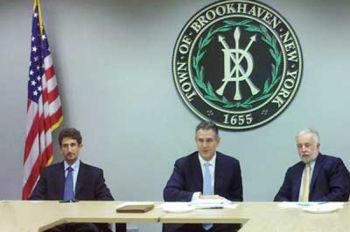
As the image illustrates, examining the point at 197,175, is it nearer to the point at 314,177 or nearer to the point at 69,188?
the point at 314,177

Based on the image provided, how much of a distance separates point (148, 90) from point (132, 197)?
1.00 meters

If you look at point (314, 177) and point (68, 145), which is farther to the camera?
point (68, 145)

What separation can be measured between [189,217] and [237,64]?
2145mm

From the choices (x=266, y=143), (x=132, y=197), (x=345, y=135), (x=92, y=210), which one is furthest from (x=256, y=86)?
(x=92, y=210)

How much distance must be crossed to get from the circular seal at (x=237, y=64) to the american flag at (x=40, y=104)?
3.75ft

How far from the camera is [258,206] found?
12.0ft

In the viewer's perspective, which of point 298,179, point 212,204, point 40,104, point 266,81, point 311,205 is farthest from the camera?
point 40,104

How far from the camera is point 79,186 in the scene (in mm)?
4457

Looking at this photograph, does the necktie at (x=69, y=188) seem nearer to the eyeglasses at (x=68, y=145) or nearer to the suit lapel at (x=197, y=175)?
the eyeglasses at (x=68, y=145)

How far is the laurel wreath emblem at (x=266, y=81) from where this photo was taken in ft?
16.6

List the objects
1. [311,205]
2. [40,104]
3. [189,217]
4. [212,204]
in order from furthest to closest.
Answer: [40,104] → [212,204] → [311,205] → [189,217]

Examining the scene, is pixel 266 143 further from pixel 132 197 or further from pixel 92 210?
pixel 92 210

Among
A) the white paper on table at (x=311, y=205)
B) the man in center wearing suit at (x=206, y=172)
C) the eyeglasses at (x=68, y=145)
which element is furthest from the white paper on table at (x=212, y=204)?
the eyeglasses at (x=68, y=145)

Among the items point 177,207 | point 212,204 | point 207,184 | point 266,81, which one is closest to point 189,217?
point 177,207
